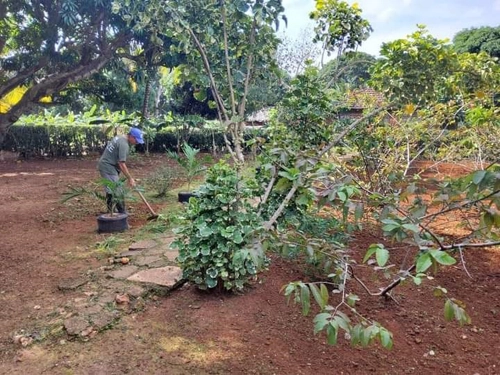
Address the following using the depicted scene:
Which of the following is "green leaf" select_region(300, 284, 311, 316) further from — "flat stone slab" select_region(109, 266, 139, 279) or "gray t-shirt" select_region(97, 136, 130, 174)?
"gray t-shirt" select_region(97, 136, 130, 174)

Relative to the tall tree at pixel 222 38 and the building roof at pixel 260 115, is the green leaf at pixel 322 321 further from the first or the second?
the building roof at pixel 260 115

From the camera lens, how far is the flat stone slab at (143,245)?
416cm

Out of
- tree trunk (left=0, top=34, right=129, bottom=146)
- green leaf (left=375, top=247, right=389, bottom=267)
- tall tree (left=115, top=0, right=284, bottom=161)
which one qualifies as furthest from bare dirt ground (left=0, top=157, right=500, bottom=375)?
tree trunk (left=0, top=34, right=129, bottom=146)

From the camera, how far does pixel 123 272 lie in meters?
3.52

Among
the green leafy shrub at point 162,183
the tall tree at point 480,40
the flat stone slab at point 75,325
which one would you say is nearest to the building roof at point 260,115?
the green leafy shrub at point 162,183

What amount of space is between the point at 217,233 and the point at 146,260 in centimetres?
122

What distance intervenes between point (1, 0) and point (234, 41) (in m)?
6.73

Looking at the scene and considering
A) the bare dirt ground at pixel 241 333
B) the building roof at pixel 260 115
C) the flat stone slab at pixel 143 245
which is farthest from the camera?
the building roof at pixel 260 115

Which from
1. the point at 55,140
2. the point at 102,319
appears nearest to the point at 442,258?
the point at 102,319

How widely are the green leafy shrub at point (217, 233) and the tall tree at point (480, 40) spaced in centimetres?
1702

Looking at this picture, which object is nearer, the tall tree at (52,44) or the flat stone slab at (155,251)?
Result: the flat stone slab at (155,251)

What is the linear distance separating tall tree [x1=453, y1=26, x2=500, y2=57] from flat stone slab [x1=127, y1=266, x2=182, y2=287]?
17215mm

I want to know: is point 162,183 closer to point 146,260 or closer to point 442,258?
point 146,260

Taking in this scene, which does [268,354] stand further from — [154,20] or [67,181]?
[67,181]
